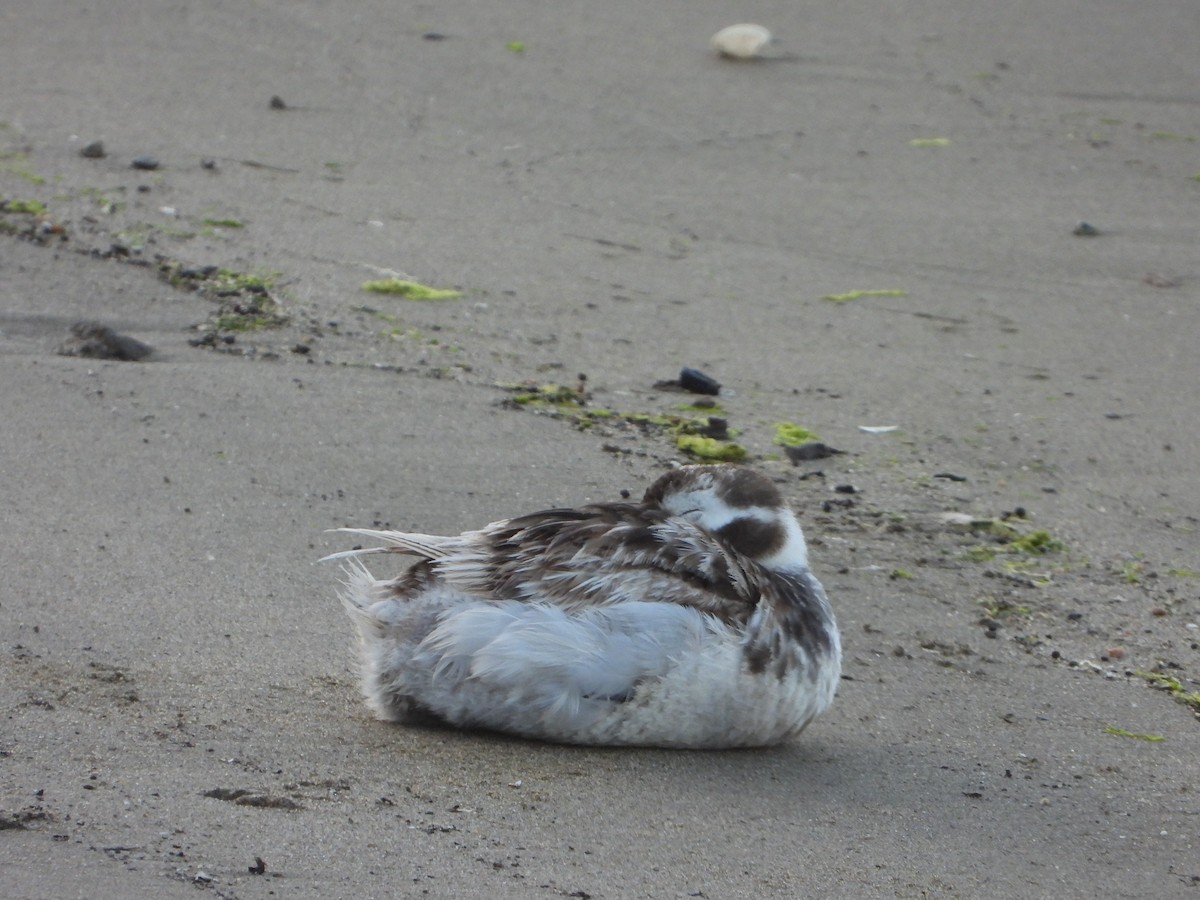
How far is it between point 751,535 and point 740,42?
773 cm

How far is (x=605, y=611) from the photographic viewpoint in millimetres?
4180

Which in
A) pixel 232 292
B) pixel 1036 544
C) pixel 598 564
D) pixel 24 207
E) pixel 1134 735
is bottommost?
pixel 1134 735

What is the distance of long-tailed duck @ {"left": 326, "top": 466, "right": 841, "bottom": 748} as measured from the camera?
4129mm

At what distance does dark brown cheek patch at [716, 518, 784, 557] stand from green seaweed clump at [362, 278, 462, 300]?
3551mm

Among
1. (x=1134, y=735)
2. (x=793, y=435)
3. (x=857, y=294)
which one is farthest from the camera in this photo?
(x=857, y=294)

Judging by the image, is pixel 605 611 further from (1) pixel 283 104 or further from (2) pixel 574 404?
(1) pixel 283 104

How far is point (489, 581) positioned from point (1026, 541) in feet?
8.40

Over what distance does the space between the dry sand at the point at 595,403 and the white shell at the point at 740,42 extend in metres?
0.15

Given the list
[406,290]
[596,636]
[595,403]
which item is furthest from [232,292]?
[596,636]

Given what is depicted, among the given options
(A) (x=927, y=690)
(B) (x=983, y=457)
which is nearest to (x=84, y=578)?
(A) (x=927, y=690)

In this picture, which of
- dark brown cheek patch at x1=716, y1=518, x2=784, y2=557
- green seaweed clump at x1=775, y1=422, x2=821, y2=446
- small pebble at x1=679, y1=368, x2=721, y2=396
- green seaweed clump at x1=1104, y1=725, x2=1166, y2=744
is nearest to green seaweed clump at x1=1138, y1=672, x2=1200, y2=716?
green seaweed clump at x1=1104, y1=725, x2=1166, y2=744

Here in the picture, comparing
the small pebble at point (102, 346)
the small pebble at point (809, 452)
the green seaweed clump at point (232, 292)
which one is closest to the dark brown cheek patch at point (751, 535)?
the small pebble at point (809, 452)

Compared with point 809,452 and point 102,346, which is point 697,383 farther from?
point 102,346

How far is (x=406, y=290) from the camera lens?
7.92 m
